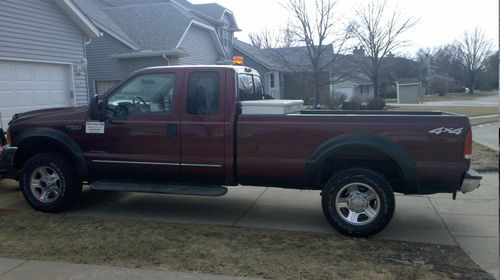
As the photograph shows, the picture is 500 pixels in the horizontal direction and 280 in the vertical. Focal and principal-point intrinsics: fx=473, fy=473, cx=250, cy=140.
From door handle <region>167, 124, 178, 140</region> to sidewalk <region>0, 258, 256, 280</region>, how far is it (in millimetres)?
1969

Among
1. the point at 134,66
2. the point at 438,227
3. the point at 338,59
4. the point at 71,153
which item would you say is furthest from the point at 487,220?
the point at 338,59

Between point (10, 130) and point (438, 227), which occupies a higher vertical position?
point (10, 130)

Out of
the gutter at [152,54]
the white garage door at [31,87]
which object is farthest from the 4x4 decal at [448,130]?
the gutter at [152,54]

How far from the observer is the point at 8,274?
4.22 m

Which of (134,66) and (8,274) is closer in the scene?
(8,274)

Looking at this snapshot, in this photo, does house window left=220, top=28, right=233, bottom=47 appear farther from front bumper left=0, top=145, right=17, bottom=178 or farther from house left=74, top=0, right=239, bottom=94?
front bumper left=0, top=145, right=17, bottom=178

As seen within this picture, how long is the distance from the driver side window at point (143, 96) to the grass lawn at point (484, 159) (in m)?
6.17

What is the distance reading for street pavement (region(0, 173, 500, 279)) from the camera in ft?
17.6

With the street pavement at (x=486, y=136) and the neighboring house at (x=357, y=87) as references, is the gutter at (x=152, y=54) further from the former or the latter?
the neighboring house at (x=357, y=87)

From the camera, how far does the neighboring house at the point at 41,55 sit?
10.6m

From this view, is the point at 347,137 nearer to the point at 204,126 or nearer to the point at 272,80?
the point at 204,126

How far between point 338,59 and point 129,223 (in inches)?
919

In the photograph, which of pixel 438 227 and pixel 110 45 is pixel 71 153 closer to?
pixel 438 227

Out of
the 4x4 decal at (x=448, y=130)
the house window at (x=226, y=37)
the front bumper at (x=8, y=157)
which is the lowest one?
the front bumper at (x=8, y=157)
